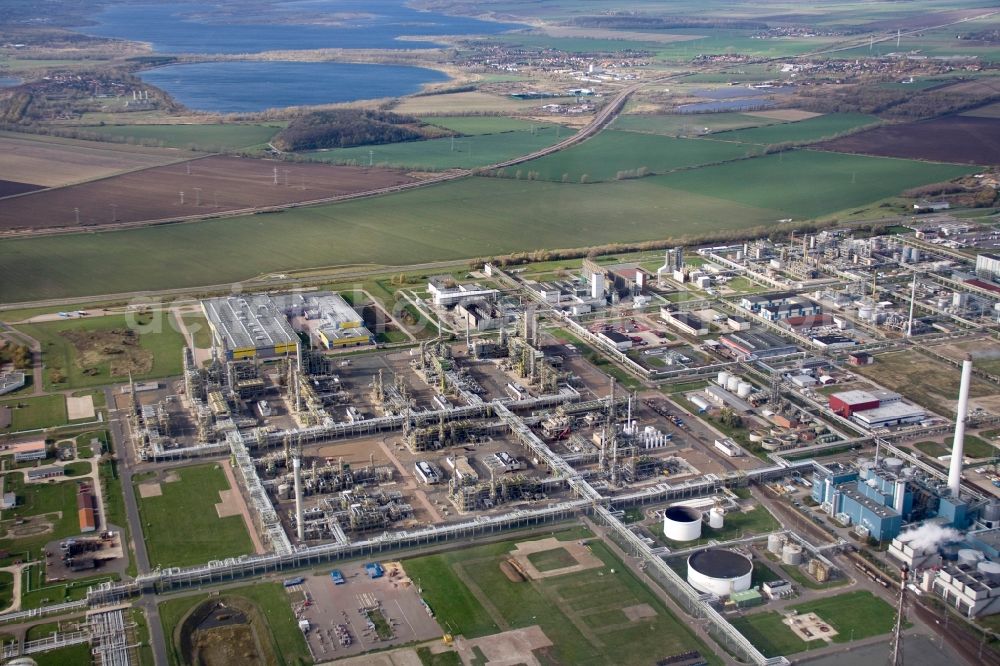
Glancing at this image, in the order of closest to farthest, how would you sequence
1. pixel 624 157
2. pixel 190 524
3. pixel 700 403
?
1. pixel 190 524
2. pixel 700 403
3. pixel 624 157

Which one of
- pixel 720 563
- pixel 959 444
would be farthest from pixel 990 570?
pixel 720 563

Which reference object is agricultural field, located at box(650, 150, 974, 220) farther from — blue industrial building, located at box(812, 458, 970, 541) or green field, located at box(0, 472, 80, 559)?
green field, located at box(0, 472, 80, 559)

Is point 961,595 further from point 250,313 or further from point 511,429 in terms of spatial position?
point 250,313

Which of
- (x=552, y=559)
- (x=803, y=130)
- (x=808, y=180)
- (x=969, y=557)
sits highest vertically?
(x=803, y=130)

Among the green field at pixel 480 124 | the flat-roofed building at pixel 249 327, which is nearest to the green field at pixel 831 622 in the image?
the flat-roofed building at pixel 249 327

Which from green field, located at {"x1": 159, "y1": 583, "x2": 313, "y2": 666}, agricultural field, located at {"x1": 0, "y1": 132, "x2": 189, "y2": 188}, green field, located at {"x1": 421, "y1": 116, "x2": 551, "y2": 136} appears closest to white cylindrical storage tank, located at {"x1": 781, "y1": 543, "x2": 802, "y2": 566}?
green field, located at {"x1": 159, "y1": 583, "x2": 313, "y2": 666}

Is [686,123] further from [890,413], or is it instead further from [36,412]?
[36,412]

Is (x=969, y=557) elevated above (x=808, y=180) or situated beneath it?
situated beneath
